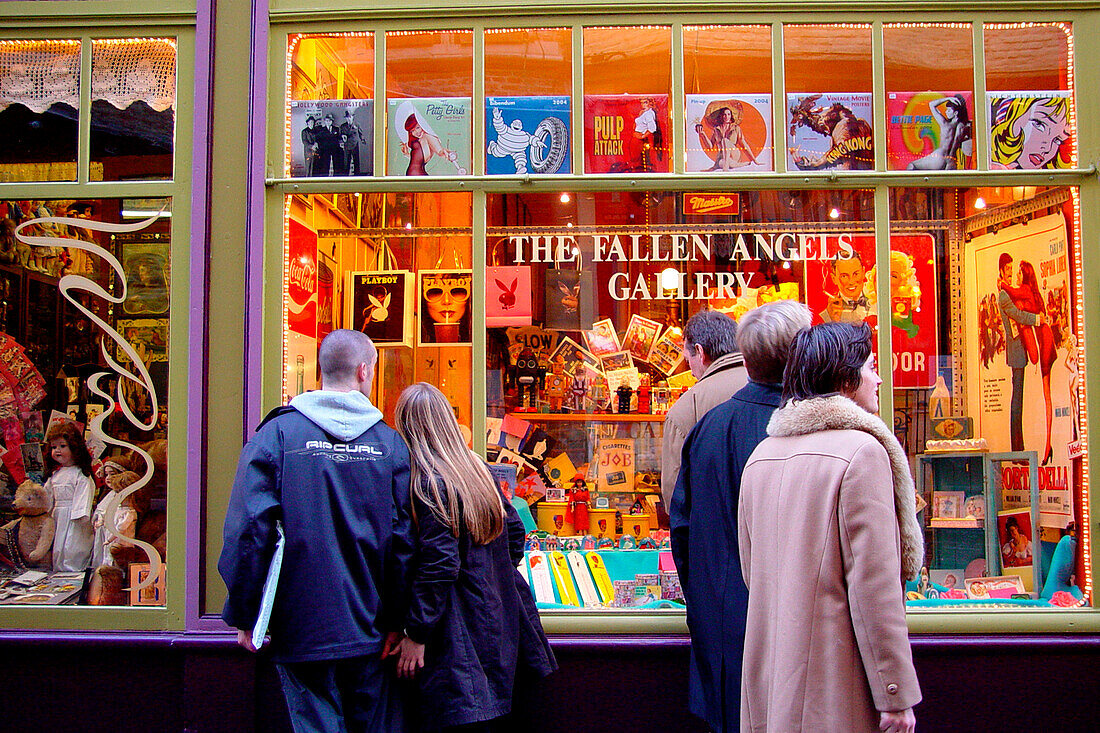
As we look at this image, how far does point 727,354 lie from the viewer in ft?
12.6

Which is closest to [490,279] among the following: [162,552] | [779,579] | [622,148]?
[622,148]

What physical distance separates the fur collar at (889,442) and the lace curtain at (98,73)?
3914mm

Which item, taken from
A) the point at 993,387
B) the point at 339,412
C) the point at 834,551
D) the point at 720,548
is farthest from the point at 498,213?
the point at 993,387

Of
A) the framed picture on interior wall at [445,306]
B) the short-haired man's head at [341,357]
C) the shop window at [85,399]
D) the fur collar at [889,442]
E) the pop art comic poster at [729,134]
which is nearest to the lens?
the fur collar at [889,442]

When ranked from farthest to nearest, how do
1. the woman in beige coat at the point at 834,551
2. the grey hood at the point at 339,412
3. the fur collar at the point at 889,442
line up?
1. the grey hood at the point at 339,412
2. the fur collar at the point at 889,442
3. the woman in beige coat at the point at 834,551

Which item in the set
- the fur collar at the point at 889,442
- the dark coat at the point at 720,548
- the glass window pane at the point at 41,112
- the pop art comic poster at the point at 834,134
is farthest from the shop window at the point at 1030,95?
the glass window pane at the point at 41,112

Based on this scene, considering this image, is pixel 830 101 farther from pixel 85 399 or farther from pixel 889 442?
pixel 85 399

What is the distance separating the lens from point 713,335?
3875mm

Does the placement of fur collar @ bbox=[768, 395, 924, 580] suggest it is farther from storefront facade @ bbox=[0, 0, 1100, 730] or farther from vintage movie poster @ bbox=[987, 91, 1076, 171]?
vintage movie poster @ bbox=[987, 91, 1076, 171]

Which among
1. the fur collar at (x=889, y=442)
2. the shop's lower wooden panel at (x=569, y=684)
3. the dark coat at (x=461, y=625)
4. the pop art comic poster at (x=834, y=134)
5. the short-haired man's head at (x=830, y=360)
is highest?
the pop art comic poster at (x=834, y=134)

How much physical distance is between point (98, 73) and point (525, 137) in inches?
96.3

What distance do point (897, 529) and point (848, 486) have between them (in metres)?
0.22

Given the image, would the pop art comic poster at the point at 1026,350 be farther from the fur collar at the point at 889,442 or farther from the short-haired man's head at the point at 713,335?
the fur collar at the point at 889,442

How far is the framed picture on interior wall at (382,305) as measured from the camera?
5.03 metres
